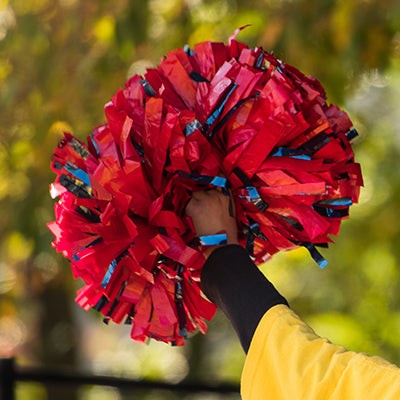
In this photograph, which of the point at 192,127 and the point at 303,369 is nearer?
the point at 303,369

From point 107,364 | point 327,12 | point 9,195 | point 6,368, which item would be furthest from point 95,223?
point 107,364

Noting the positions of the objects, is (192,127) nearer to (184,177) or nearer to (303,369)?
(184,177)

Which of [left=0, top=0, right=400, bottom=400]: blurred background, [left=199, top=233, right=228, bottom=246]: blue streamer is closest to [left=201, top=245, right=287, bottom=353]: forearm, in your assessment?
[left=199, top=233, right=228, bottom=246]: blue streamer

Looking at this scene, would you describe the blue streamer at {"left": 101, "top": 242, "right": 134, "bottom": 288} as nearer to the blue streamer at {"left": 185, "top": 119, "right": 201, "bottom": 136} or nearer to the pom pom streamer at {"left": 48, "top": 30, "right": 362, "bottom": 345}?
the pom pom streamer at {"left": 48, "top": 30, "right": 362, "bottom": 345}

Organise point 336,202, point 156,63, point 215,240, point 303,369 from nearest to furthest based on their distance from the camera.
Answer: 1. point 303,369
2. point 215,240
3. point 336,202
4. point 156,63

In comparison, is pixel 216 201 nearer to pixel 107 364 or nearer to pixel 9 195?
pixel 9 195

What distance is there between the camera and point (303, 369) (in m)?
0.39

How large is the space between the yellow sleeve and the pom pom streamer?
14cm

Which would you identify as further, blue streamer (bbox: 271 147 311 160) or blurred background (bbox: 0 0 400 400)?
blurred background (bbox: 0 0 400 400)

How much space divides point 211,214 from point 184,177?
2.0 inches

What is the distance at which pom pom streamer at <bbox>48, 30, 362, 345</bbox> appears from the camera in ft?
1.84

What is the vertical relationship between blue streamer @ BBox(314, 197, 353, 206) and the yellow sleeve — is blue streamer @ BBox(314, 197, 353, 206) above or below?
above

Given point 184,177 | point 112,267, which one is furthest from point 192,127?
point 112,267

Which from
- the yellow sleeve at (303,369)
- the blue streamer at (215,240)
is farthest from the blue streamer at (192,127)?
the yellow sleeve at (303,369)
